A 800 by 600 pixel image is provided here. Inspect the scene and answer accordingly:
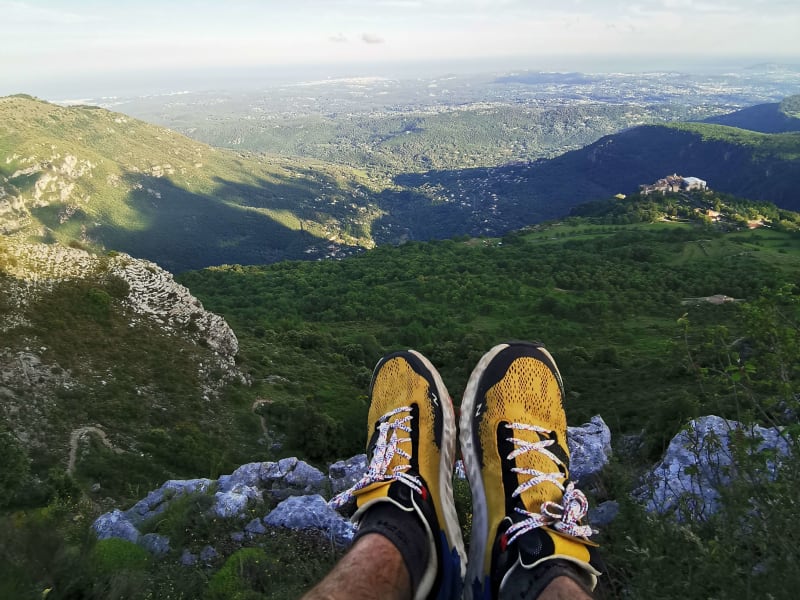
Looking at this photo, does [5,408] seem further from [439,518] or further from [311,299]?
[311,299]

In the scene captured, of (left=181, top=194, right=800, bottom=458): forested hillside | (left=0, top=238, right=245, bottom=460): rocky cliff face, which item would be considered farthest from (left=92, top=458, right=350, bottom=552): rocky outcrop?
(left=0, top=238, right=245, bottom=460): rocky cliff face

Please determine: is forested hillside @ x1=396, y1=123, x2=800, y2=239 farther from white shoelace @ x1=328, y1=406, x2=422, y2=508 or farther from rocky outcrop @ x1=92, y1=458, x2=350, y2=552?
white shoelace @ x1=328, y1=406, x2=422, y2=508

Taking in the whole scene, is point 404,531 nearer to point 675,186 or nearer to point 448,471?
point 448,471

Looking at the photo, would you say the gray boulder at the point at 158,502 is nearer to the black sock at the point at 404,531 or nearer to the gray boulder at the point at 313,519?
the gray boulder at the point at 313,519

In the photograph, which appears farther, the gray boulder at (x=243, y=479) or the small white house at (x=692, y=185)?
the small white house at (x=692, y=185)

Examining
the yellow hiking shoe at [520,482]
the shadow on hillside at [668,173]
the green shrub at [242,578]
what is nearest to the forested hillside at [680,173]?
the shadow on hillside at [668,173]

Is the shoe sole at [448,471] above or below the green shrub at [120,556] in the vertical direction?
above
